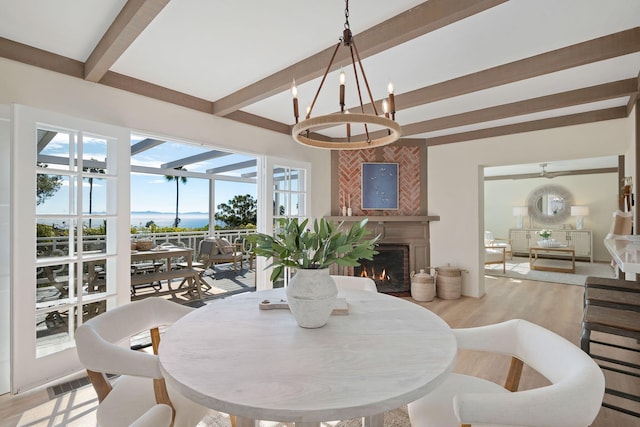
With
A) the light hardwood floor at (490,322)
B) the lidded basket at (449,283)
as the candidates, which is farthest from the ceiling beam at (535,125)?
the light hardwood floor at (490,322)

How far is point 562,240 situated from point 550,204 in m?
1.03

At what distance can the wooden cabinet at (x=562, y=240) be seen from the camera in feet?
25.4

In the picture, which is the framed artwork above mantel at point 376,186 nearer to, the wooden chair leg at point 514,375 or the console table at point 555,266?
the wooden chair leg at point 514,375

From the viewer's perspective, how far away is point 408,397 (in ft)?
2.70

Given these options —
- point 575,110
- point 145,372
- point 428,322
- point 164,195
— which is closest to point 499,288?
point 575,110

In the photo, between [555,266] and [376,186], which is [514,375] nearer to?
[376,186]

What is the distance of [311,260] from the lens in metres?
1.33

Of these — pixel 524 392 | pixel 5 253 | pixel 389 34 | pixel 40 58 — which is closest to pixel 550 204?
pixel 389 34

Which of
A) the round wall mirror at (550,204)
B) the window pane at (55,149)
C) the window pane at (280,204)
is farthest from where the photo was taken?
the round wall mirror at (550,204)

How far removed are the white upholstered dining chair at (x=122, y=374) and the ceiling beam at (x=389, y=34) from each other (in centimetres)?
197

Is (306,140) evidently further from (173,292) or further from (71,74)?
(173,292)

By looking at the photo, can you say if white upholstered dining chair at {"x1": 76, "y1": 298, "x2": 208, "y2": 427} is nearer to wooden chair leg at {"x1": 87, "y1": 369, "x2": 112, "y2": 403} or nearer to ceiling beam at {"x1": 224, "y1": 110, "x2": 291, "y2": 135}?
wooden chair leg at {"x1": 87, "y1": 369, "x2": 112, "y2": 403}

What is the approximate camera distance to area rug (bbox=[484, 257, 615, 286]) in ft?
19.1

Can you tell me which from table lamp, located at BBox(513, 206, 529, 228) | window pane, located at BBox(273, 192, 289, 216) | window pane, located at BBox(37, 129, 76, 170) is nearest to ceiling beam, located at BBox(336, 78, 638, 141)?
window pane, located at BBox(273, 192, 289, 216)
